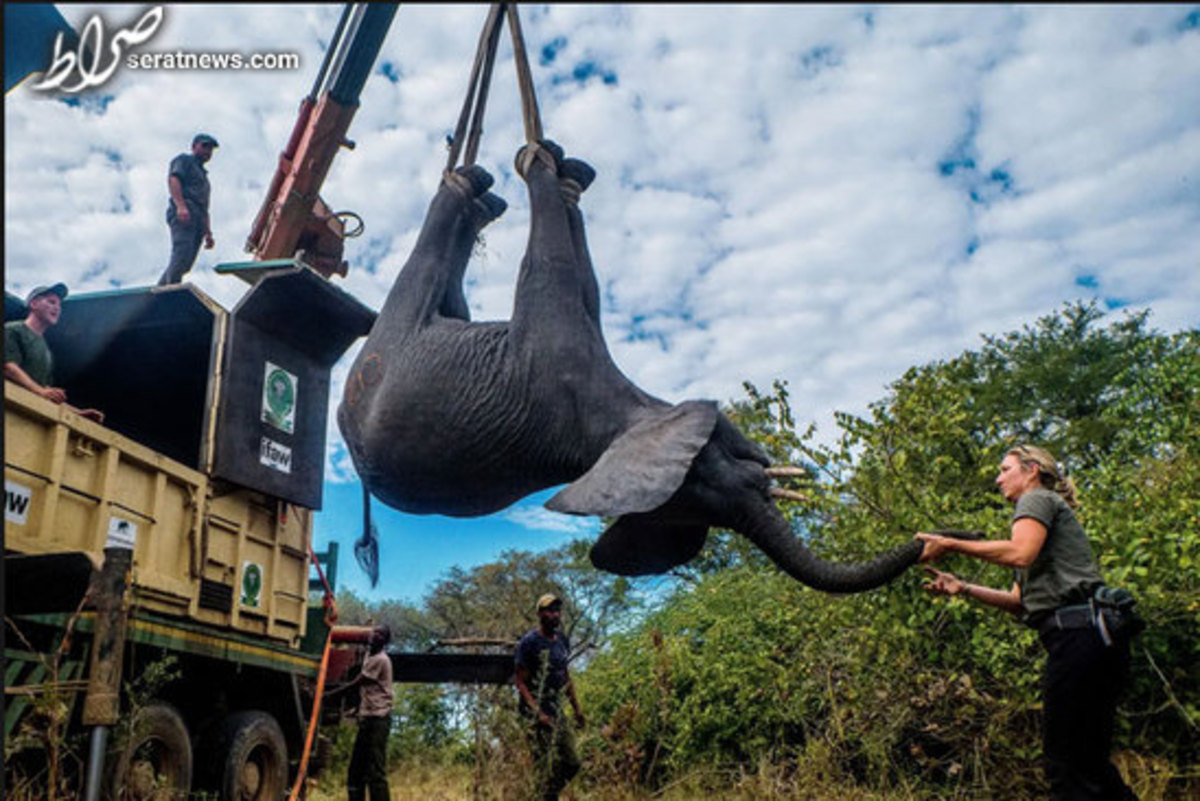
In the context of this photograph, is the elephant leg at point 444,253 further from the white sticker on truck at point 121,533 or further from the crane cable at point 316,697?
the crane cable at point 316,697

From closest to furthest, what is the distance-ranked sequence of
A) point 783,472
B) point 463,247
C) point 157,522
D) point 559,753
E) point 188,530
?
point 783,472 → point 463,247 → point 559,753 → point 157,522 → point 188,530

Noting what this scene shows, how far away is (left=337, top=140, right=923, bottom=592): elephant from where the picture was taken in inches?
135

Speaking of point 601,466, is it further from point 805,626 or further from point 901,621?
point 805,626

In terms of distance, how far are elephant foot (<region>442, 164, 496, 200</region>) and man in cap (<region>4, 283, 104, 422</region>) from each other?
3.64 m

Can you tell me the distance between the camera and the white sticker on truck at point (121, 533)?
672 cm

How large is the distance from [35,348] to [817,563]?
5833 mm

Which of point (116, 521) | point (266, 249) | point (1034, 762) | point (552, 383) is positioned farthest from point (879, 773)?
point (266, 249)

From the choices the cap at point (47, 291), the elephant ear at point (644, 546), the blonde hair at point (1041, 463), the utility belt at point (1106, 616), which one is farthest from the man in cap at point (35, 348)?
the utility belt at point (1106, 616)

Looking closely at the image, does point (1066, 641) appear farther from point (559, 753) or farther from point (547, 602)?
point (547, 602)

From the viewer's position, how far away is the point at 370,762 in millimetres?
8492

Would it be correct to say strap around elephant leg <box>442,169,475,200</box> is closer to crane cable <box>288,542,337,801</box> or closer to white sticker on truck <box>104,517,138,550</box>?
white sticker on truck <box>104,517,138,550</box>

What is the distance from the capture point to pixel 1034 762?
6.85 metres

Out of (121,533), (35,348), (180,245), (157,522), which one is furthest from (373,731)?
(180,245)

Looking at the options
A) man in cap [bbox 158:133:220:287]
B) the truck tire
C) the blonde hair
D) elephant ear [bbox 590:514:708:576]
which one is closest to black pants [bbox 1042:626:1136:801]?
the blonde hair
